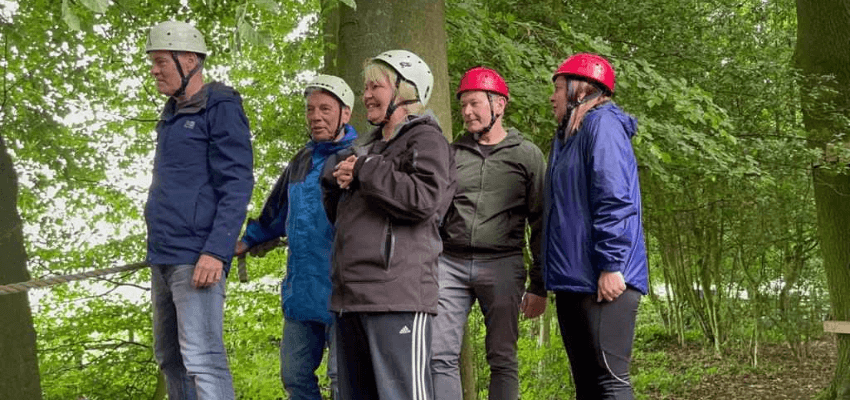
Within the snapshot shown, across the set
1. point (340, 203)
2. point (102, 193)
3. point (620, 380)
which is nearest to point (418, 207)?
point (340, 203)

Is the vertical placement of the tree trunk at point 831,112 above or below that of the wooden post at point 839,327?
above

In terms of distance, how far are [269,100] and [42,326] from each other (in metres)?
3.49

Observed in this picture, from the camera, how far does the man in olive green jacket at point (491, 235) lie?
13.8 feet

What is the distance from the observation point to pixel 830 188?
10.2 meters

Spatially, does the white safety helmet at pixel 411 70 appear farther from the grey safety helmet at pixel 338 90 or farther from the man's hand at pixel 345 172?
the grey safety helmet at pixel 338 90

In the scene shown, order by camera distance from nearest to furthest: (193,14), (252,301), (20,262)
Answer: (20,262) → (193,14) → (252,301)

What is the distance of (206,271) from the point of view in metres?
3.53

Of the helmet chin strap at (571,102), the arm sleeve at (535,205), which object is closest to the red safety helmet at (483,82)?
the arm sleeve at (535,205)

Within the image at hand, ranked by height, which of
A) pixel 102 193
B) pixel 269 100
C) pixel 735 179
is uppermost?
pixel 269 100

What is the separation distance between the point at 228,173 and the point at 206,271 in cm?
38

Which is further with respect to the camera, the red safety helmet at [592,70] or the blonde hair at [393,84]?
the red safety helmet at [592,70]

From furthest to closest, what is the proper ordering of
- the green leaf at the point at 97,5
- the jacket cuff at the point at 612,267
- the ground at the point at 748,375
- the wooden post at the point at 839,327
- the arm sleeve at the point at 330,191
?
the ground at the point at 748,375 < the wooden post at the point at 839,327 < the jacket cuff at the point at 612,267 < the arm sleeve at the point at 330,191 < the green leaf at the point at 97,5

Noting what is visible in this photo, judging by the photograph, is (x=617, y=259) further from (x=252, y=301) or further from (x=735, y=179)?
(x=252, y=301)

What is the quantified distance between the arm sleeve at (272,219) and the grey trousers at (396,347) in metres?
1.15
